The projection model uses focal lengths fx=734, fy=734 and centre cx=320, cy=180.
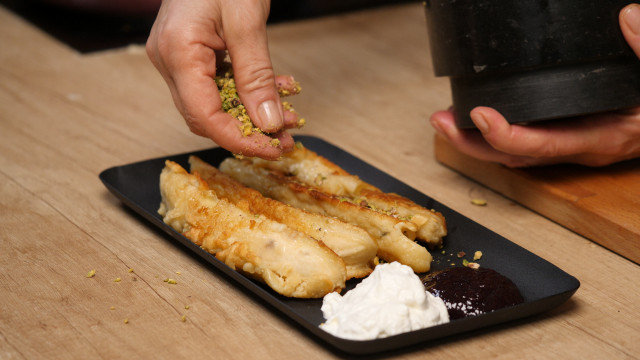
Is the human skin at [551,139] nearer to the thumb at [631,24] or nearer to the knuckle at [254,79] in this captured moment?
the thumb at [631,24]

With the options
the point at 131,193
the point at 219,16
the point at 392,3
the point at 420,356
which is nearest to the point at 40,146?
the point at 131,193

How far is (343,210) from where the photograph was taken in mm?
1448

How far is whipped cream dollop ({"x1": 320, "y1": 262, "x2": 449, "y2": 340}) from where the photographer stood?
42.6 inches

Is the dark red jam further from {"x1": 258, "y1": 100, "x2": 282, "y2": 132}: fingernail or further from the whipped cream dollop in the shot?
{"x1": 258, "y1": 100, "x2": 282, "y2": 132}: fingernail

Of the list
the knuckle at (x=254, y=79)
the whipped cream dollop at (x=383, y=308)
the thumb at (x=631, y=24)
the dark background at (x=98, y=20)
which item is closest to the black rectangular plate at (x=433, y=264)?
the whipped cream dollop at (x=383, y=308)

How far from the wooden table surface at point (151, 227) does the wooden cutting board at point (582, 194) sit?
29 mm

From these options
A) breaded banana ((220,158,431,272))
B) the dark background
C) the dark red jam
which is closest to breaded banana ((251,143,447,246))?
breaded banana ((220,158,431,272))

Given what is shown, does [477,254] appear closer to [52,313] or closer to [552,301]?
[552,301]

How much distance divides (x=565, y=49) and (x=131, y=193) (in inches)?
38.3

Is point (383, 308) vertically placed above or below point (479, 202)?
above

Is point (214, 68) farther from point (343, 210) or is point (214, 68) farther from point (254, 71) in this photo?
point (343, 210)

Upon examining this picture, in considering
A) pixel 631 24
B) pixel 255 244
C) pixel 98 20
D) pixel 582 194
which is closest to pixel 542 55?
pixel 631 24

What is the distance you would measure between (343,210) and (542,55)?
0.49m

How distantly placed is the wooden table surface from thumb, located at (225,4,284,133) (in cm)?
32
